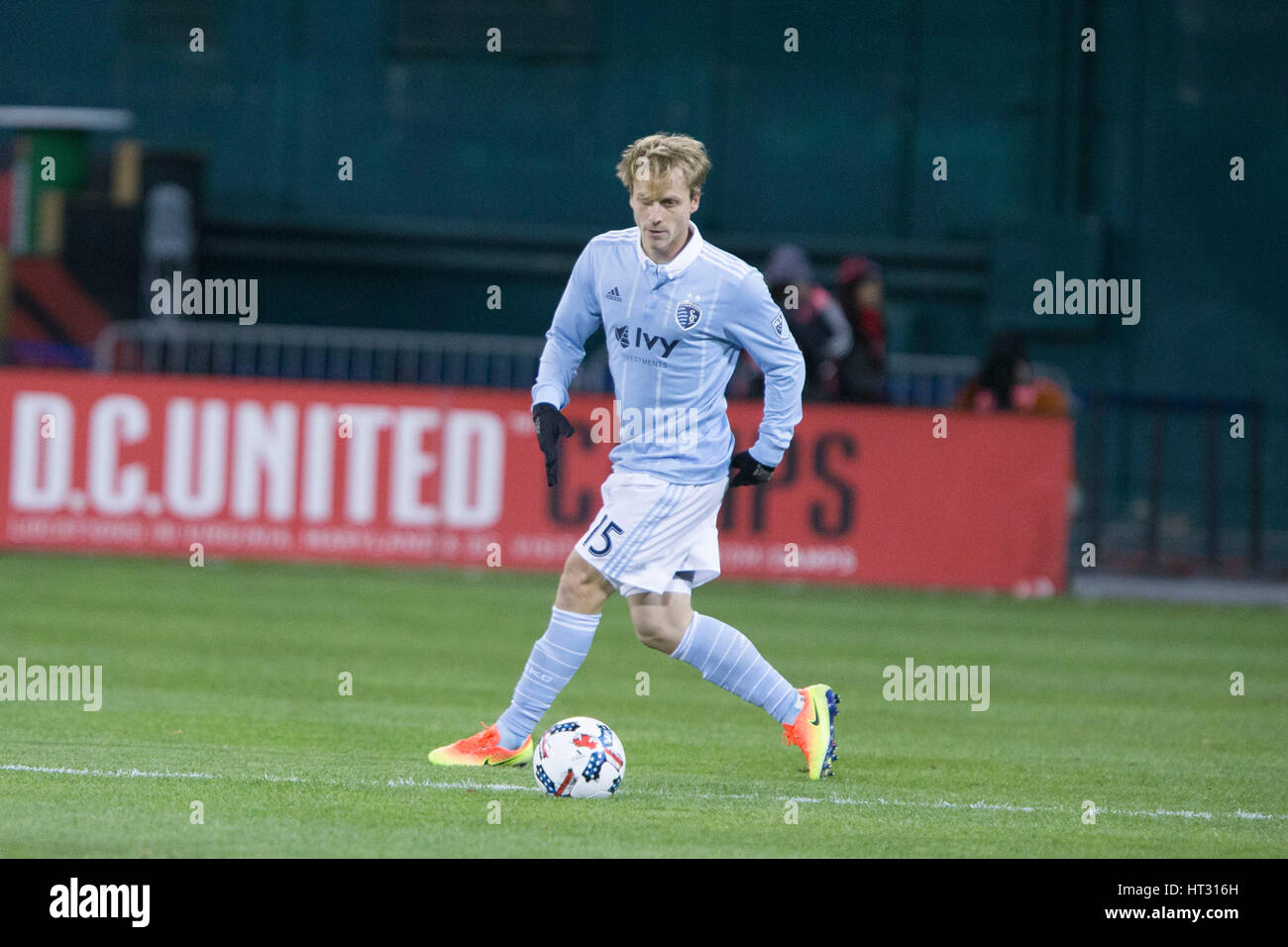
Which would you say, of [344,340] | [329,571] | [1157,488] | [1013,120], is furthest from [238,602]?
[1013,120]

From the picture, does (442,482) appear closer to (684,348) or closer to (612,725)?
(612,725)

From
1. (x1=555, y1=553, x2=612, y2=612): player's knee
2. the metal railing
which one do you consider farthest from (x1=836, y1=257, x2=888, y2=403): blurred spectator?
(x1=555, y1=553, x2=612, y2=612): player's knee

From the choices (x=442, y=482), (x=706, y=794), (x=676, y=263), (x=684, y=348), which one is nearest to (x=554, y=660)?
(x=706, y=794)

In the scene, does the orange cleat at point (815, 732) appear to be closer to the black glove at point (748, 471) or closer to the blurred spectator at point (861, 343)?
the black glove at point (748, 471)

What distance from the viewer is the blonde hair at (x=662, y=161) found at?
7430mm

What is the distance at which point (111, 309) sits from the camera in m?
22.4

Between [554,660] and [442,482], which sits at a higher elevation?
[442,482]

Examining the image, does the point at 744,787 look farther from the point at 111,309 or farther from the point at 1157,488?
the point at 111,309

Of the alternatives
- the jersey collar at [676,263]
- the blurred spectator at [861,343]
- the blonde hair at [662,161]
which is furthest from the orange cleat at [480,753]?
the blurred spectator at [861,343]

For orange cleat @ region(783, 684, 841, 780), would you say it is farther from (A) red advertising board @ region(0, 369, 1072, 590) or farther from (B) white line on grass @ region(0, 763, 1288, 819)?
(A) red advertising board @ region(0, 369, 1072, 590)

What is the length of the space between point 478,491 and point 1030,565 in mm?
4654

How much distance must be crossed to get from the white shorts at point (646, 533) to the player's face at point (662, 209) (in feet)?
2.87

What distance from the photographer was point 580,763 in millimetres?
7289

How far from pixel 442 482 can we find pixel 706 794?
10.1m
